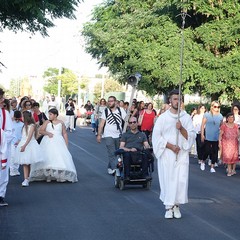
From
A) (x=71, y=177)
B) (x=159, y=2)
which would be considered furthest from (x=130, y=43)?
(x=71, y=177)

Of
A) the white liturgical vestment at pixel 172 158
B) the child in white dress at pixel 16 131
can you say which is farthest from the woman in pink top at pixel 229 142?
the white liturgical vestment at pixel 172 158

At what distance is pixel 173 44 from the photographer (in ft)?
106

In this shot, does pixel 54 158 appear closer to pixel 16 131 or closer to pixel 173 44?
pixel 16 131

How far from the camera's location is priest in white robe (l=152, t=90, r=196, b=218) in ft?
33.8

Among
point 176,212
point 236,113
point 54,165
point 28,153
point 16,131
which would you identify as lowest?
point 176,212

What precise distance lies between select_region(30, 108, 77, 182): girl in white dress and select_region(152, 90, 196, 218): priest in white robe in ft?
15.4

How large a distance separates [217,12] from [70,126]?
39.9ft

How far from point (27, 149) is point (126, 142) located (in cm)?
216

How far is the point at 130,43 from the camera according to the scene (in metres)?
34.5

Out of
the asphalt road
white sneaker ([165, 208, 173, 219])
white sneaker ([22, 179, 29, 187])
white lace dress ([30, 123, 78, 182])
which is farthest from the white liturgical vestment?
white lace dress ([30, 123, 78, 182])

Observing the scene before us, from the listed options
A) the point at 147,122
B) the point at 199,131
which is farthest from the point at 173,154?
the point at 147,122

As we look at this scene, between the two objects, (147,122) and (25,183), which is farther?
(147,122)

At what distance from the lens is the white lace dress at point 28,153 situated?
14438mm

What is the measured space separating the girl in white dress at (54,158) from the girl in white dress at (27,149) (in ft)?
0.84
